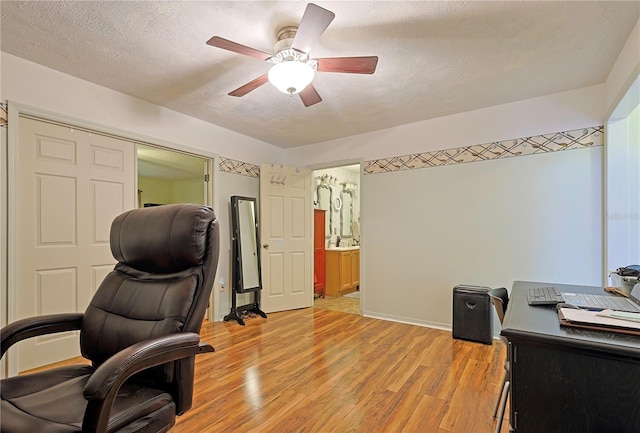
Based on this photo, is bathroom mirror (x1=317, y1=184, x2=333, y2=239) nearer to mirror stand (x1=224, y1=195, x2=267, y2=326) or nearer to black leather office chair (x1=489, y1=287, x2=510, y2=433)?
mirror stand (x1=224, y1=195, x2=267, y2=326)

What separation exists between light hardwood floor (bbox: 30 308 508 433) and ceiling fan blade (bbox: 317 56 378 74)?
2.15 meters

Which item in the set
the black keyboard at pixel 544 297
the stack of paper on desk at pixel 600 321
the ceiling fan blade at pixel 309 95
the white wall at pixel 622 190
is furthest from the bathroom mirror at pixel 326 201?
the stack of paper on desk at pixel 600 321

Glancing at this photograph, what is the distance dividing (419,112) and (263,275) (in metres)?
2.82

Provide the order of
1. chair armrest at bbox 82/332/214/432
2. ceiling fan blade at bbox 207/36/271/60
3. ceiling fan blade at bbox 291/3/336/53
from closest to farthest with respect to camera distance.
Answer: chair armrest at bbox 82/332/214/432
ceiling fan blade at bbox 291/3/336/53
ceiling fan blade at bbox 207/36/271/60

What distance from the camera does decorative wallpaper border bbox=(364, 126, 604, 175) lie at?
2.87m

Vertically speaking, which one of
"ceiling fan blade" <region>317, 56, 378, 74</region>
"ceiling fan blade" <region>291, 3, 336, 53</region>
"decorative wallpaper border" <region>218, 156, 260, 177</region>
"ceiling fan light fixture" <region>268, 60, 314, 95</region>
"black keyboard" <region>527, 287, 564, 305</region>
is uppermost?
"ceiling fan blade" <region>291, 3, 336, 53</region>

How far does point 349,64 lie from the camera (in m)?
1.96

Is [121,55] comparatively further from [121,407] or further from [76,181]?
[121,407]

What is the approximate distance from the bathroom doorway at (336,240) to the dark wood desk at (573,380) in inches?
137

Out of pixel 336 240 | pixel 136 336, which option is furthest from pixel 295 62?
pixel 336 240

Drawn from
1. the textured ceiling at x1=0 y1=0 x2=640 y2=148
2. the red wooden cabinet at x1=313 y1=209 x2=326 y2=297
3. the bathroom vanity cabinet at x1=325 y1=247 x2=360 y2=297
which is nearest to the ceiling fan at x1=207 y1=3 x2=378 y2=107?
the textured ceiling at x1=0 y1=0 x2=640 y2=148

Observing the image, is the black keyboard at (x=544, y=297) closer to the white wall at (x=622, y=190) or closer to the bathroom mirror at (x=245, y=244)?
the white wall at (x=622, y=190)

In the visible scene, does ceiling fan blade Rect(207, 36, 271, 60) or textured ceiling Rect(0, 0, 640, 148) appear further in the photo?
textured ceiling Rect(0, 0, 640, 148)

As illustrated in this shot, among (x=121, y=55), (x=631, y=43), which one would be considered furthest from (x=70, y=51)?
(x=631, y=43)
